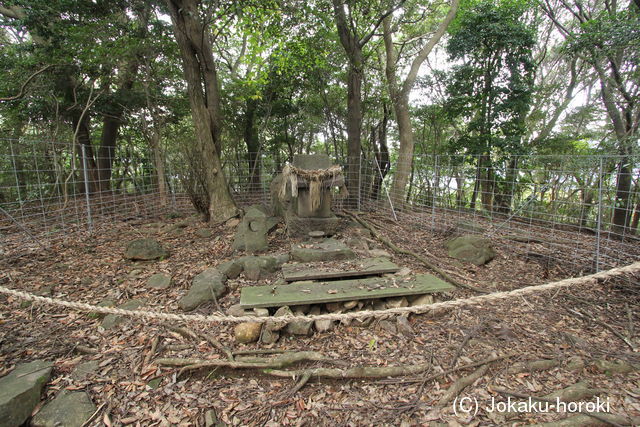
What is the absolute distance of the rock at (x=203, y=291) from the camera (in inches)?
130

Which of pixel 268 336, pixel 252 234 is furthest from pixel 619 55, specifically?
pixel 268 336

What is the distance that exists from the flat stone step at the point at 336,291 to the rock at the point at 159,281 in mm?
1203

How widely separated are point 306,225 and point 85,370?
132 inches

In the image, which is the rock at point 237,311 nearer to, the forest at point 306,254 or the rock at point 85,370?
the forest at point 306,254

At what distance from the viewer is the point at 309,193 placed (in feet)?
16.5

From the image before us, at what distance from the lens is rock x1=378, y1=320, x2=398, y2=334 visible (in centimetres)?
291

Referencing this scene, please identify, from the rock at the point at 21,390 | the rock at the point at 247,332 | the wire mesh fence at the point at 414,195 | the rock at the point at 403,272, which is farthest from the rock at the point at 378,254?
the rock at the point at 21,390

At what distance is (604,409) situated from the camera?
202cm

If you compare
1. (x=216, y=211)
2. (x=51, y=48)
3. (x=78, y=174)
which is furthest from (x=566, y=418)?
(x=78, y=174)

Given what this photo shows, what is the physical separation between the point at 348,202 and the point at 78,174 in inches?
344

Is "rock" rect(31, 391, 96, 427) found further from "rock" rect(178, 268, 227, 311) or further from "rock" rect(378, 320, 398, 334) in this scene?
"rock" rect(378, 320, 398, 334)

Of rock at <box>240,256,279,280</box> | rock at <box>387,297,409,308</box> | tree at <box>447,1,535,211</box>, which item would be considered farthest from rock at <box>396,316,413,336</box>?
tree at <box>447,1,535,211</box>

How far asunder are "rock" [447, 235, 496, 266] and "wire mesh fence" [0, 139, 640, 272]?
623 millimetres

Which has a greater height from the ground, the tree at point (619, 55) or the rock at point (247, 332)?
the tree at point (619, 55)
